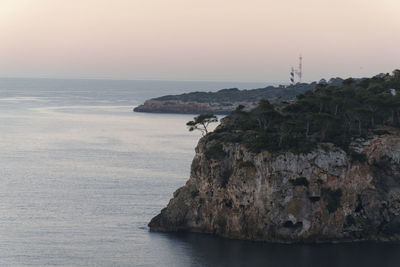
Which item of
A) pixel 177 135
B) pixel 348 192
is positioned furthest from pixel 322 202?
pixel 177 135

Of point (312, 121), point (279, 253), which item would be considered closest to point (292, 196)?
point (279, 253)

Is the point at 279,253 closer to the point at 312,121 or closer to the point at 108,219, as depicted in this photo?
the point at 312,121

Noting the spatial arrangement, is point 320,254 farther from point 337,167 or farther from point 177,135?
point 177,135

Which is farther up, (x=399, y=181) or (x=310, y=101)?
(x=310, y=101)

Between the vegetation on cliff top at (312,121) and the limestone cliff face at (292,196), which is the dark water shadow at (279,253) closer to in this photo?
the limestone cliff face at (292,196)

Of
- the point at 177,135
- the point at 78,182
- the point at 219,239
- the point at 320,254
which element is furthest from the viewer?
the point at 177,135

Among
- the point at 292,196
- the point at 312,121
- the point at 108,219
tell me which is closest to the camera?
the point at 292,196
